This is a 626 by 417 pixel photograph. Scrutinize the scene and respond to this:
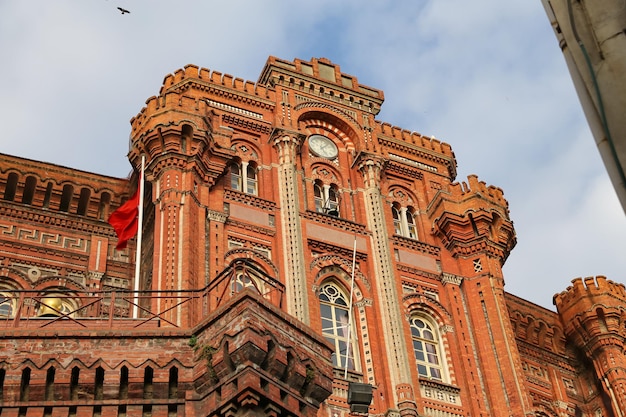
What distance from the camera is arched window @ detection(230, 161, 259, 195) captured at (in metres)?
28.9

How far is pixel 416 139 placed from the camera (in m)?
33.5

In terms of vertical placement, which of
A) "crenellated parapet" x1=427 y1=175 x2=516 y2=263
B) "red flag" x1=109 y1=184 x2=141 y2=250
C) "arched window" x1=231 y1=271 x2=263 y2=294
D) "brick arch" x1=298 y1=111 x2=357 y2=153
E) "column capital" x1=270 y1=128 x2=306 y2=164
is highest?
"brick arch" x1=298 y1=111 x2=357 y2=153

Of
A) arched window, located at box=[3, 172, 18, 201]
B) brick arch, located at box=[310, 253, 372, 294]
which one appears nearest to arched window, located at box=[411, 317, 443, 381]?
brick arch, located at box=[310, 253, 372, 294]

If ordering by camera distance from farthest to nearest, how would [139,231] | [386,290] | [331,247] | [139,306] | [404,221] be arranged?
1. [404,221]
2. [331,247]
3. [386,290]
4. [139,231]
5. [139,306]

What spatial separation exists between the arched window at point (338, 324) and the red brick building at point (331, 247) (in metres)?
0.04

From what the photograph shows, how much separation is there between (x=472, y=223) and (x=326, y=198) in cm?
453

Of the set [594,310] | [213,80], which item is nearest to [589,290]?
[594,310]

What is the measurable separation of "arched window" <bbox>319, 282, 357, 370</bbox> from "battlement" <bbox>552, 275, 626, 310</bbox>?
386 inches

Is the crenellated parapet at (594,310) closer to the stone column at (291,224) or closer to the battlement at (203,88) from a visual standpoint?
the stone column at (291,224)

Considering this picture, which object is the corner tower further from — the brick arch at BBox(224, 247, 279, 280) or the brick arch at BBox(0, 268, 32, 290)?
the brick arch at BBox(0, 268, 32, 290)

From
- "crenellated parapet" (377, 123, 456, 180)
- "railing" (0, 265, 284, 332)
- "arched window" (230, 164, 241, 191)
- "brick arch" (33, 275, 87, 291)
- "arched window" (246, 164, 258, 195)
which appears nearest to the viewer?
"railing" (0, 265, 284, 332)

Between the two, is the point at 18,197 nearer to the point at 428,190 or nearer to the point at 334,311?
the point at 334,311

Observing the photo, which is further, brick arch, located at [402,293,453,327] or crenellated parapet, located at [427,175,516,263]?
crenellated parapet, located at [427,175,516,263]

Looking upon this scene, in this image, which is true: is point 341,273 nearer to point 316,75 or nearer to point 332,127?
point 332,127
